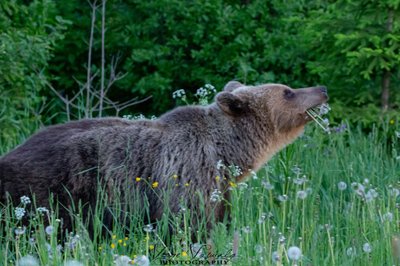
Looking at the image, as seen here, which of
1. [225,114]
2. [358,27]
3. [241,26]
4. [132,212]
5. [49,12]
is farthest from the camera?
[241,26]

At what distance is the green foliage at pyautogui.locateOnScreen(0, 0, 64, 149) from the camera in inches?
Result: 348

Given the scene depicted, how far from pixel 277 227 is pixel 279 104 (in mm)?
1310

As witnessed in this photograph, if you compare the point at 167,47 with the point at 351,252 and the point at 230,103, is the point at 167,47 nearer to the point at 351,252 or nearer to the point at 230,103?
the point at 230,103

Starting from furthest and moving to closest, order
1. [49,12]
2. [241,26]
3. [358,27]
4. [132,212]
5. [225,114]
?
[241,26] → [49,12] → [358,27] → [225,114] → [132,212]

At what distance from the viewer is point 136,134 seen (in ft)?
20.7

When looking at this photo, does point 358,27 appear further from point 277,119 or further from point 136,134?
point 136,134

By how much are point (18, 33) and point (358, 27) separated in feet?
11.5

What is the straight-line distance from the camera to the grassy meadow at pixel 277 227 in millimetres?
4621

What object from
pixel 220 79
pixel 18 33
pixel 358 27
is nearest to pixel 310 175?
pixel 358 27

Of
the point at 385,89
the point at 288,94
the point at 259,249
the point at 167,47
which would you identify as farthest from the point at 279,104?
the point at 167,47

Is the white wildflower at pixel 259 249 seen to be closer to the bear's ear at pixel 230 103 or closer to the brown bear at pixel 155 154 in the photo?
the brown bear at pixel 155 154

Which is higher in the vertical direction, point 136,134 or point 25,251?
point 136,134

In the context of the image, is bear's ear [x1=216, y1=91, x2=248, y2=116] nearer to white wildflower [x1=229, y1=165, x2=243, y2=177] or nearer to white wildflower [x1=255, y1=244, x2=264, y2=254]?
white wildflower [x1=229, y1=165, x2=243, y2=177]

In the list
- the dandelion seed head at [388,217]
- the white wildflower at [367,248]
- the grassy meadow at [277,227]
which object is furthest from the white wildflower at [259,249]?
the dandelion seed head at [388,217]
